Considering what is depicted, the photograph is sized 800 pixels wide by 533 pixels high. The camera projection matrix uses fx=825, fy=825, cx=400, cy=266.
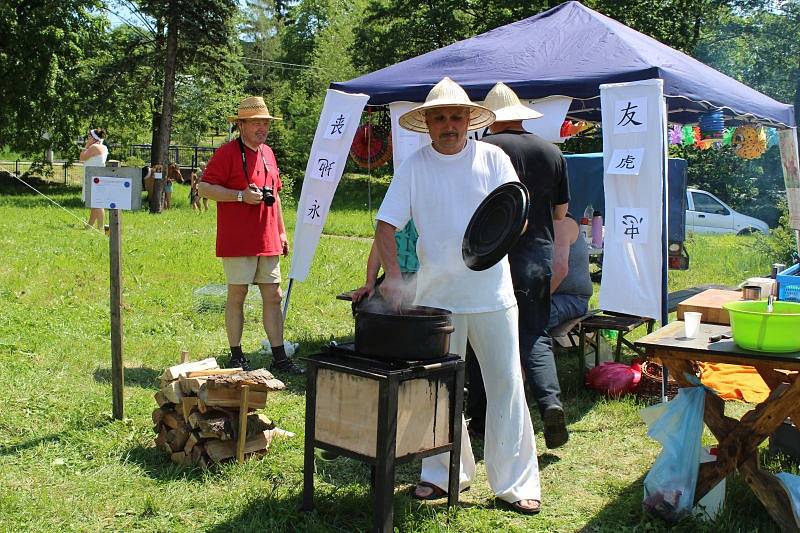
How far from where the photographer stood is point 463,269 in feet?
11.8

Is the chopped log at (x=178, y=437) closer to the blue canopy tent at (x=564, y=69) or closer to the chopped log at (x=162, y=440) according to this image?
the chopped log at (x=162, y=440)

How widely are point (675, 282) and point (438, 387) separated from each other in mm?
8879

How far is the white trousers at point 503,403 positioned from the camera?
3.69m

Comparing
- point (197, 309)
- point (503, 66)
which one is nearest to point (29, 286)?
point (197, 309)

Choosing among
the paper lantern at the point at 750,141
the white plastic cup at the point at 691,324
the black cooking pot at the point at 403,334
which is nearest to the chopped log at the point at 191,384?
the black cooking pot at the point at 403,334

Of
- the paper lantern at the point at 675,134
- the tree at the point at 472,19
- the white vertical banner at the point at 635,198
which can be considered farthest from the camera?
the tree at the point at 472,19

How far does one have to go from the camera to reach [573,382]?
20.0 feet

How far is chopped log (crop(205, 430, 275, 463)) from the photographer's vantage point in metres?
4.23

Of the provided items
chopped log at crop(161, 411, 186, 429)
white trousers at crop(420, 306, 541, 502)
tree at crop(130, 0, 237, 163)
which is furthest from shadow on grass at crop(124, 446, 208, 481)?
tree at crop(130, 0, 237, 163)

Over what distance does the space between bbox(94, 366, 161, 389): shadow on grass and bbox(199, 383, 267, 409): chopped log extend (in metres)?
1.71

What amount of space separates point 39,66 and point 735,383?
23.3 meters

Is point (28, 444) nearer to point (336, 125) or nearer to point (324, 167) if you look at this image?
point (324, 167)

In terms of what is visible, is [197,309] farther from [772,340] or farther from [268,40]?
[268,40]

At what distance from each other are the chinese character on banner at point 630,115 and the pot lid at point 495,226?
2.35 meters
